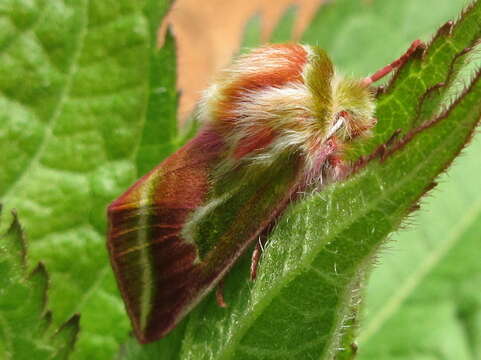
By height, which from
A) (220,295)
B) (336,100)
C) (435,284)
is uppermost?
(336,100)

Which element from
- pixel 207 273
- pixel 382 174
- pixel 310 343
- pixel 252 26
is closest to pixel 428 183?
pixel 382 174

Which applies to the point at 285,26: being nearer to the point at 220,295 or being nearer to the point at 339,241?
the point at 220,295

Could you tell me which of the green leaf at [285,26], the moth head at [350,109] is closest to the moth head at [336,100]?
the moth head at [350,109]

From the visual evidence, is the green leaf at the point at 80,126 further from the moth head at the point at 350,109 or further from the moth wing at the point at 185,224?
the moth head at the point at 350,109

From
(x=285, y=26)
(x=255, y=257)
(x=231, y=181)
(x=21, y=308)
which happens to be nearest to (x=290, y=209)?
(x=255, y=257)

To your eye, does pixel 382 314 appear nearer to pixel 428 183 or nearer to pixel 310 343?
pixel 310 343
